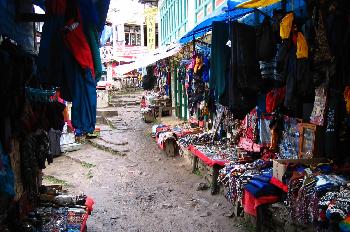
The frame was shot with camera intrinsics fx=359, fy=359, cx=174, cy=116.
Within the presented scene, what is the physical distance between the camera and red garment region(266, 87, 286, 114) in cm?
560

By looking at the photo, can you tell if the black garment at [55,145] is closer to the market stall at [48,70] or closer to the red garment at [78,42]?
the market stall at [48,70]

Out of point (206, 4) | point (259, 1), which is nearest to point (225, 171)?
point (259, 1)

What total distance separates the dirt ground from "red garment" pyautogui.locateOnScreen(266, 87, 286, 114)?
2250 mm

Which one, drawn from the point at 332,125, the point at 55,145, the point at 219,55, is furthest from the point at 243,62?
the point at 55,145

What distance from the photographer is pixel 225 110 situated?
8.85m

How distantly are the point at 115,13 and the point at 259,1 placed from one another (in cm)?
3508

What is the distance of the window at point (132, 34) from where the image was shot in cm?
3987

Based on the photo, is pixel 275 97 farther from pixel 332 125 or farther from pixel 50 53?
pixel 50 53

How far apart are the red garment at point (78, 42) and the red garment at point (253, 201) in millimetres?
3254

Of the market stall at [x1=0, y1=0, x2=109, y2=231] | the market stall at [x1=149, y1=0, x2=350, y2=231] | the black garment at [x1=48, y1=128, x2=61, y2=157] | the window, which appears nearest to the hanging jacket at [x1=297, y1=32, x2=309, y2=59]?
the market stall at [x1=149, y1=0, x2=350, y2=231]

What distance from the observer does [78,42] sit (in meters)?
3.23

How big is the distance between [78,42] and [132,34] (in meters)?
38.2

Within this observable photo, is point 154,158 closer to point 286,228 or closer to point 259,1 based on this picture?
point 286,228

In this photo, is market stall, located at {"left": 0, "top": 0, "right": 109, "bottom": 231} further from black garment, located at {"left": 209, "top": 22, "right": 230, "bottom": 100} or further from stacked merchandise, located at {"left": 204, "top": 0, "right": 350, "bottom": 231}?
black garment, located at {"left": 209, "top": 22, "right": 230, "bottom": 100}
